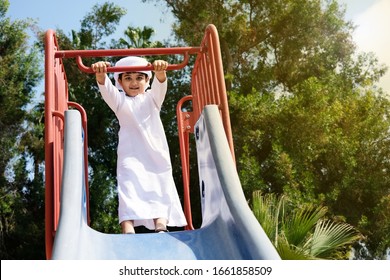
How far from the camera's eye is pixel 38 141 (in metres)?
13.3

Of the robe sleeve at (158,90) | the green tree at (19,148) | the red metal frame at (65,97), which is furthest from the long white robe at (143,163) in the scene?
the green tree at (19,148)

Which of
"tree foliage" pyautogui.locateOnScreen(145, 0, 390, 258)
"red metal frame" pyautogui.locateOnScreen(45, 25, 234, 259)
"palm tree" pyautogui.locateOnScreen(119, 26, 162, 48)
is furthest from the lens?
"palm tree" pyautogui.locateOnScreen(119, 26, 162, 48)

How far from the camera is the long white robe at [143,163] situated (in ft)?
10.6

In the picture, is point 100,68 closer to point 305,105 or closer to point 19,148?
point 305,105

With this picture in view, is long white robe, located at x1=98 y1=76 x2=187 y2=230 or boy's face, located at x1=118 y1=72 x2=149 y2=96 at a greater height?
boy's face, located at x1=118 y1=72 x2=149 y2=96

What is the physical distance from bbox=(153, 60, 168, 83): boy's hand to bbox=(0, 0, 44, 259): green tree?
962 centimetres

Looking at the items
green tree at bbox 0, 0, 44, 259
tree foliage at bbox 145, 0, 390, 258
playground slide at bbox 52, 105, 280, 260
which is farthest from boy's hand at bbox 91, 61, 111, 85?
green tree at bbox 0, 0, 44, 259

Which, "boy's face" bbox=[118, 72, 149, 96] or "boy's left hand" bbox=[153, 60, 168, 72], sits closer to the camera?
"boy's left hand" bbox=[153, 60, 168, 72]

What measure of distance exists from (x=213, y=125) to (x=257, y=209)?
421 cm

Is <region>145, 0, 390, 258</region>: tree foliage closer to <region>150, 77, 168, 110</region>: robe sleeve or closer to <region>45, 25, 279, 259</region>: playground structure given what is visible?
<region>150, 77, 168, 110</region>: robe sleeve

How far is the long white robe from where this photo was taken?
127 inches
